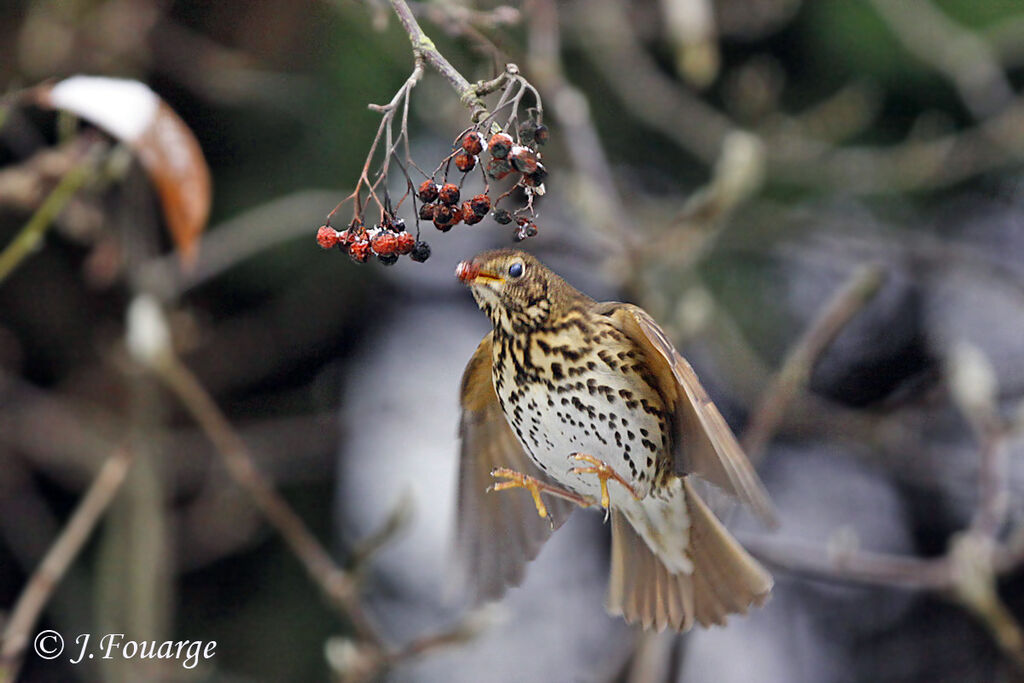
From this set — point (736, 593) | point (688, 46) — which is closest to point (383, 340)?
point (688, 46)

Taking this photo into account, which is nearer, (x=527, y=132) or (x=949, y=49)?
(x=527, y=132)

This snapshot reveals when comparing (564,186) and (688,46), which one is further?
(564,186)

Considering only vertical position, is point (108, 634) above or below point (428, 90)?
below

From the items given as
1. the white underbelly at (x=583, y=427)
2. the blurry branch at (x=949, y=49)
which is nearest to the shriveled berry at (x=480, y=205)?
the white underbelly at (x=583, y=427)

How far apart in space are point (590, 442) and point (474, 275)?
10.1 inches

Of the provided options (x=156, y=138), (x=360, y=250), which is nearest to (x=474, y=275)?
(x=360, y=250)

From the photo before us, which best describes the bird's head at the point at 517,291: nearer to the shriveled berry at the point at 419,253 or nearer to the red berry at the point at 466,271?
the red berry at the point at 466,271

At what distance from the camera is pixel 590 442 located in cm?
119

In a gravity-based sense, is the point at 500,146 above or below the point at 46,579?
below

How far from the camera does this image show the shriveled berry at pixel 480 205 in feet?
2.64

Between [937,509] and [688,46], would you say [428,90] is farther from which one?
[937,509]

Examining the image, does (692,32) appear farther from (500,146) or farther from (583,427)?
(500,146)

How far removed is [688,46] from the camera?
1.68m

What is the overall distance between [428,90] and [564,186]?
1.17 feet
